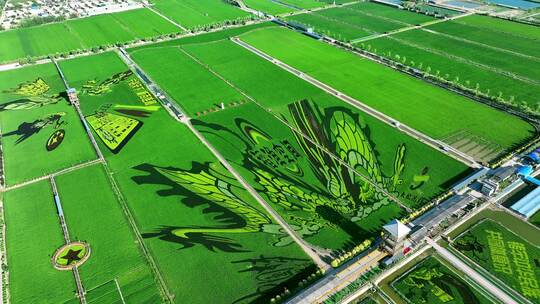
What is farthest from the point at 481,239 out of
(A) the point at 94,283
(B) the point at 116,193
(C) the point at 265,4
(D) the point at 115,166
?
(C) the point at 265,4

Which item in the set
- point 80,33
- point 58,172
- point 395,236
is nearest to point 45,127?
point 58,172

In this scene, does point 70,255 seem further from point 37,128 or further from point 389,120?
point 389,120

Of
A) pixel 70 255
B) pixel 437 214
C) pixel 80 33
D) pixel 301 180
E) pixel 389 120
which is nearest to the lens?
pixel 70 255

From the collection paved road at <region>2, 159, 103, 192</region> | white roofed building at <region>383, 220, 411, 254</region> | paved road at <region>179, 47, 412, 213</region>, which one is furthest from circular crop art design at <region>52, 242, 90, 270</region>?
paved road at <region>179, 47, 412, 213</region>

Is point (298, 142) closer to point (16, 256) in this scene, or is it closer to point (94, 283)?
point (94, 283)

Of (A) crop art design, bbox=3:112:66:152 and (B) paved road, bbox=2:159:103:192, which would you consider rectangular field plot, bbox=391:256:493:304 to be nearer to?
(B) paved road, bbox=2:159:103:192

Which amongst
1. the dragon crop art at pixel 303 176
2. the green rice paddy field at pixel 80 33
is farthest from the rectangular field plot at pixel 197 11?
the dragon crop art at pixel 303 176
